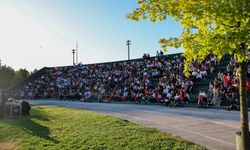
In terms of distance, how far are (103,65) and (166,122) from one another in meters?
29.6

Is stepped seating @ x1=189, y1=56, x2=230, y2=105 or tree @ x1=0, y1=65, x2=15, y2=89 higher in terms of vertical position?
tree @ x1=0, y1=65, x2=15, y2=89

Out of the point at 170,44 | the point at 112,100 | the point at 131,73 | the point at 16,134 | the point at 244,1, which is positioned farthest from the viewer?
the point at 131,73

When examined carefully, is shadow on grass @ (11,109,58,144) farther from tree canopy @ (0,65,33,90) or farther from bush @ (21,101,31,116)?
tree canopy @ (0,65,33,90)

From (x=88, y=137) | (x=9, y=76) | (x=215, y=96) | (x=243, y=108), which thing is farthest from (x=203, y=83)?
(x=9, y=76)

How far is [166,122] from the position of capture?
54.2ft

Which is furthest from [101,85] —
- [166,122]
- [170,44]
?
[170,44]

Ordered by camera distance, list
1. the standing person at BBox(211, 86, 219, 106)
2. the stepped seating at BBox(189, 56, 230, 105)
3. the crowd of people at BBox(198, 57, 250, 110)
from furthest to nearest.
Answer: the stepped seating at BBox(189, 56, 230, 105) → the standing person at BBox(211, 86, 219, 106) → the crowd of people at BBox(198, 57, 250, 110)

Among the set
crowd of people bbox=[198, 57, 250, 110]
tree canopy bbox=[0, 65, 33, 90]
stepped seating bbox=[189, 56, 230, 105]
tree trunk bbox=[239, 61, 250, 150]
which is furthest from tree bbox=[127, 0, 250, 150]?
tree canopy bbox=[0, 65, 33, 90]

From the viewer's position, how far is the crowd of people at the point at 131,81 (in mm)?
26806

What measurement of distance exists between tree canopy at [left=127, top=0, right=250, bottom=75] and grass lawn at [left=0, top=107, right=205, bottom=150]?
145 inches

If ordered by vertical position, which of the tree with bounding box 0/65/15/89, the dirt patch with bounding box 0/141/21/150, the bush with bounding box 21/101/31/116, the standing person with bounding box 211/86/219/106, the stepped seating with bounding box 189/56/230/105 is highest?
the tree with bounding box 0/65/15/89

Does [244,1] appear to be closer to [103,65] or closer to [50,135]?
[50,135]

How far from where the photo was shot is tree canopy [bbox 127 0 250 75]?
6969 mm

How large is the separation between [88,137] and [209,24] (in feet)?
21.9
